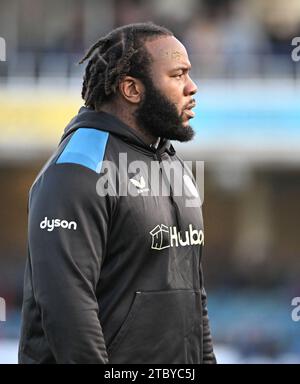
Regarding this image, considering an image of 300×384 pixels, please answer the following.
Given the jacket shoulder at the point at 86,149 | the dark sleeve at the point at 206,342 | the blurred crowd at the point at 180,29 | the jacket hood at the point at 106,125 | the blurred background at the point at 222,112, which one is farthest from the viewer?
the blurred crowd at the point at 180,29

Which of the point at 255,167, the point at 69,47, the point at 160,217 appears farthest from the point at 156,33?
the point at 255,167

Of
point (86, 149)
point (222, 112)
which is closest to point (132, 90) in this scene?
point (86, 149)

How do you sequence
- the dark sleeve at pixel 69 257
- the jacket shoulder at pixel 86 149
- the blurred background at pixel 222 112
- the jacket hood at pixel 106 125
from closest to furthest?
the dark sleeve at pixel 69 257
the jacket shoulder at pixel 86 149
the jacket hood at pixel 106 125
the blurred background at pixel 222 112

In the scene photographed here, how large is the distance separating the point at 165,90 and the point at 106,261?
0.57 m

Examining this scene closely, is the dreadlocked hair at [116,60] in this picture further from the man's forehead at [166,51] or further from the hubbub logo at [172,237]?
the hubbub logo at [172,237]

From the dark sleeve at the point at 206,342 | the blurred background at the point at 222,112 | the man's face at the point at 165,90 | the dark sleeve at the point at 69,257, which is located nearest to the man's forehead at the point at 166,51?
the man's face at the point at 165,90

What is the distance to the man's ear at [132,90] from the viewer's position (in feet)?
9.39

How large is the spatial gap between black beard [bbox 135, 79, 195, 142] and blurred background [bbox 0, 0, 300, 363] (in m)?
8.14

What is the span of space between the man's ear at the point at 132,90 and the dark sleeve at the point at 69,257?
1.10 feet

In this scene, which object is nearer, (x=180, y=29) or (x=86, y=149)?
(x=86, y=149)

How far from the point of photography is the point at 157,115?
2.86 meters

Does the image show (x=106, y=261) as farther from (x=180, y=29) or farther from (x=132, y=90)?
(x=180, y=29)

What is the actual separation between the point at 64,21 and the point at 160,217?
483 inches
